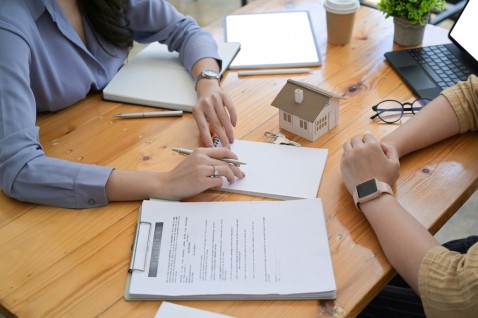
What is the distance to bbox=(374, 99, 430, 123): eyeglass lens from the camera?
4.11 feet

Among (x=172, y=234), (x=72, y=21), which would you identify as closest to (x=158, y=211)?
(x=172, y=234)

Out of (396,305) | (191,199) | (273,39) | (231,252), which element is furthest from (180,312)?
(273,39)

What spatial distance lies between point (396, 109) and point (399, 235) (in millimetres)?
442

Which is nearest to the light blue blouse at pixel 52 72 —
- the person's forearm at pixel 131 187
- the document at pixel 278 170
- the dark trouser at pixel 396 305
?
the person's forearm at pixel 131 187

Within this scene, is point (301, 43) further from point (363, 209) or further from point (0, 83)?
point (0, 83)

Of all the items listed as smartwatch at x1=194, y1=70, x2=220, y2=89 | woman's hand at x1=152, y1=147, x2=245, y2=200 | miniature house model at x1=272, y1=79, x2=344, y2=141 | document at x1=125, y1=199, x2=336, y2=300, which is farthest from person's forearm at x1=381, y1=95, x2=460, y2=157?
smartwatch at x1=194, y1=70, x2=220, y2=89

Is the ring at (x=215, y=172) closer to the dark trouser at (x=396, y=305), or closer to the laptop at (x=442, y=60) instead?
the dark trouser at (x=396, y=305)

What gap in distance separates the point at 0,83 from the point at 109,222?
0.39m

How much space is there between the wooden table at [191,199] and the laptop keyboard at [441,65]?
7cm

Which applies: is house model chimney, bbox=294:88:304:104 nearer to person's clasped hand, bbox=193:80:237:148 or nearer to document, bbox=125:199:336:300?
person's clasped hand, bbox=193:80:237:148

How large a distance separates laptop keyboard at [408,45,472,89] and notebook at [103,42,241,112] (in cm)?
52

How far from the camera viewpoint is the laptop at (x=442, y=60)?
1.34 m

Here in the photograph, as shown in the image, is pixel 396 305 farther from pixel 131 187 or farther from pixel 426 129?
pixel 131 187

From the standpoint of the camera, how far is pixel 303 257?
0.92 metres
